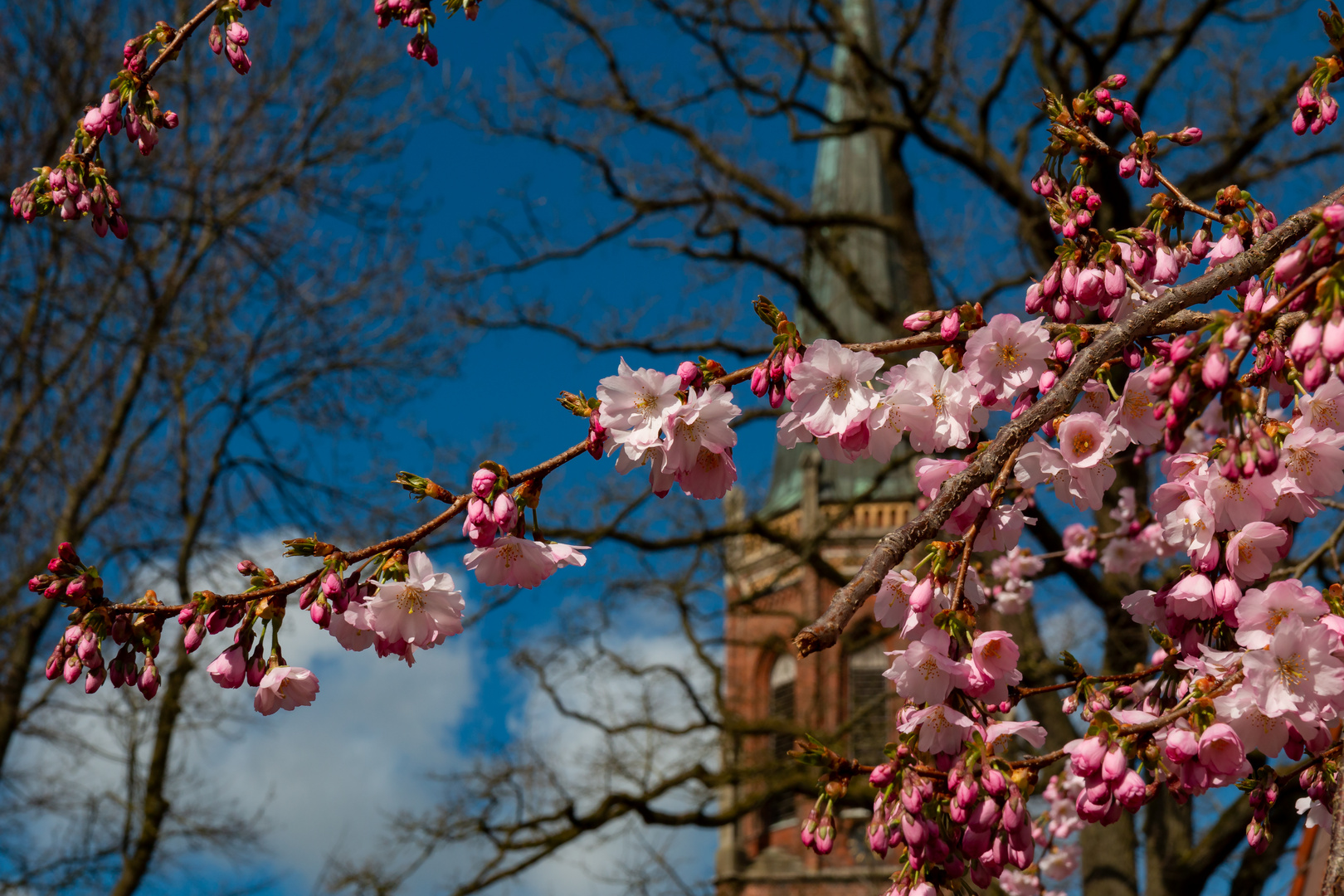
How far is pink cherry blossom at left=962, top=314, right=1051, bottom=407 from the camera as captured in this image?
219 centimetres

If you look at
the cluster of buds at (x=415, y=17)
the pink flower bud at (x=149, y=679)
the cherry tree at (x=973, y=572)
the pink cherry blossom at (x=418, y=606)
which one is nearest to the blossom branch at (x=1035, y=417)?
the cherry tree at (x=973, y=572)

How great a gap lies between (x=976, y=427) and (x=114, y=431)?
1048 cm

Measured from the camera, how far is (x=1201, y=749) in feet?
6.27

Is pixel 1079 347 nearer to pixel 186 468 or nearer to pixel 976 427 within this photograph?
pixel 976 427

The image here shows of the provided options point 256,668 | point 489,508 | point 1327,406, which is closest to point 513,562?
point 489,508

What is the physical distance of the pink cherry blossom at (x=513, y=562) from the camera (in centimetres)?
210

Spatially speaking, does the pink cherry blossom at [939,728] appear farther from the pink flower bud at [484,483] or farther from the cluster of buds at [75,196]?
the cluster of buds at [75,196]

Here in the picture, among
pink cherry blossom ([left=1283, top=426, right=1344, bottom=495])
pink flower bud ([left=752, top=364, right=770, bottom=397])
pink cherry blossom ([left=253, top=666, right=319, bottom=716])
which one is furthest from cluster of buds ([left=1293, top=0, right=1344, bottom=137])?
pink cherry blossom ([left=253, top=666, right=319, bottom=716])

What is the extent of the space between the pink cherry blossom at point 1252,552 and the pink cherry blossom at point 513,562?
46.4 inches

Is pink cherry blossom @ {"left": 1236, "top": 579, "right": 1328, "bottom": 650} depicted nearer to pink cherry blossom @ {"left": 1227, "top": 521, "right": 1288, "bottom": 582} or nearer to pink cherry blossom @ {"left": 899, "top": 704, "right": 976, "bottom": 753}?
pink cherry blossom @ {"left": 1227, "top": 521, "right": 1288, "bottom": 582}

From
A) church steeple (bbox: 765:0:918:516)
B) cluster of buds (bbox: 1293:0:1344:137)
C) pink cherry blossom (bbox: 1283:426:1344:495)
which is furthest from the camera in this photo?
church steeple (bbox: 765:0:918:516)

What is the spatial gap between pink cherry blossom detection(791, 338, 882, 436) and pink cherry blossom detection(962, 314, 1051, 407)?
0.21 meters

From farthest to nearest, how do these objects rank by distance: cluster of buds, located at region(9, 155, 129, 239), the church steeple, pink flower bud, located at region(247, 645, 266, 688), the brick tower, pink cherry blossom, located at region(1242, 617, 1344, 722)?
the brick tower, the church steeple, cluster of buds, located at region(9, 155, 129, 239), pink flower bud, located at region(247, 645, 266, 688), pink cherry blossom, located at region(1242, 617, 1344, 722)

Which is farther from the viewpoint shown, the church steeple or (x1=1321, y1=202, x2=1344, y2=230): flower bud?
the church steeple
